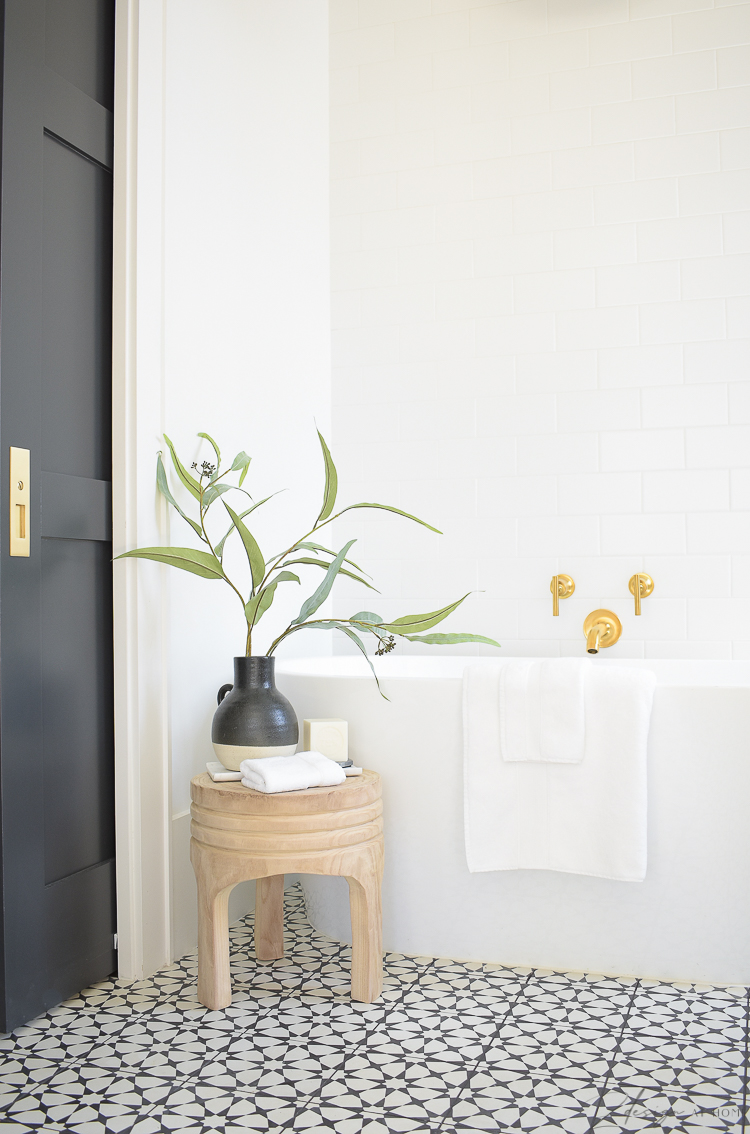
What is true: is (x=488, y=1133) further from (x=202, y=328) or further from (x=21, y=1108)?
(x=202, y=328)

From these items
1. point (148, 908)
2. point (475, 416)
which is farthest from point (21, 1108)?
point (475, 416)

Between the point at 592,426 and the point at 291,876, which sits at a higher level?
the point at 592,426

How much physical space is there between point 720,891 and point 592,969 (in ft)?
1.12

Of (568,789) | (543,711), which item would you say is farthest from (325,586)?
(568,789)

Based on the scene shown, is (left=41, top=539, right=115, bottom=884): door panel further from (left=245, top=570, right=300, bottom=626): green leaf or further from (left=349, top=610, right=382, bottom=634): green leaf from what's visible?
(left=349, top=610, right=382, bottom=634): green leaf

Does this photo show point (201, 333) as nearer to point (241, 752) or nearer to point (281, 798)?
point (241, 752)

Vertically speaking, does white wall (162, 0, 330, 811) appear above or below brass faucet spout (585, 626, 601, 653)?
above

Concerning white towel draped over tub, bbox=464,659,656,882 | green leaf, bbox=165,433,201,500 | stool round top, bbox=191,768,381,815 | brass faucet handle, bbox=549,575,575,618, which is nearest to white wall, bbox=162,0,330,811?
green leaf, bbox=165,433,201,500

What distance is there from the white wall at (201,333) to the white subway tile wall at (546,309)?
0.93 ft

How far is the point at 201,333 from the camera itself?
2.40 meters

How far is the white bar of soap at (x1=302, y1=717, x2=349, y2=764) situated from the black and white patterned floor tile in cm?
50

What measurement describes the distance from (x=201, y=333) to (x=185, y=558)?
0.74 m

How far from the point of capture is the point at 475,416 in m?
3.22

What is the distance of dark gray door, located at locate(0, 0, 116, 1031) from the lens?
5.81 feet
